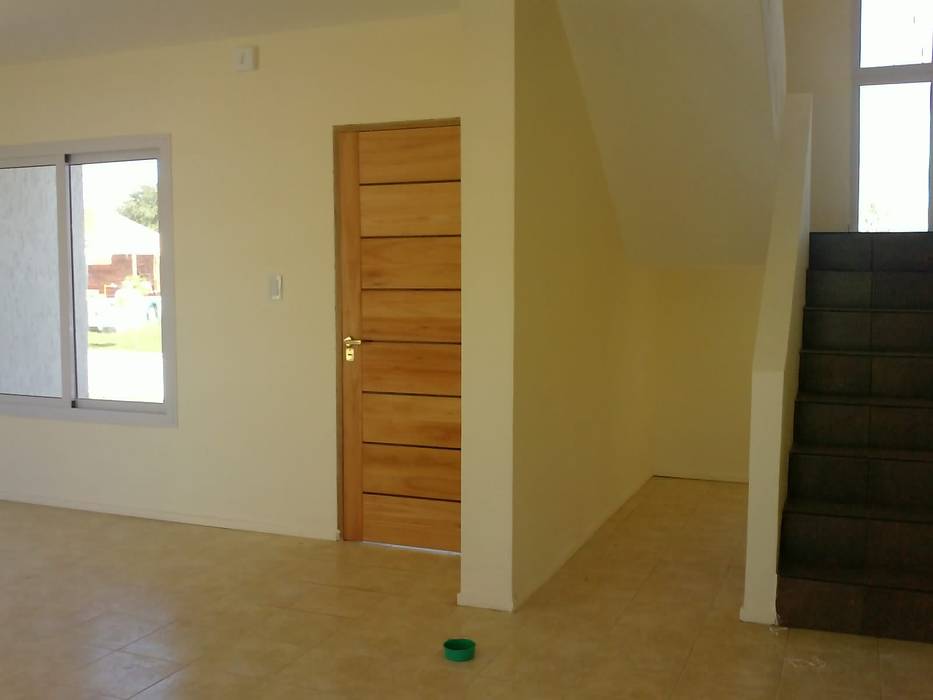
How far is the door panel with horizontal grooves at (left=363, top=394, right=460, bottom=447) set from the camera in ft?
14.1

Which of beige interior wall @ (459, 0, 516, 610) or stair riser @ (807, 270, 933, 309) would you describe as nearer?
beige interior wall @ (459, 0, 516, 610)

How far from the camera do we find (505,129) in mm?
3412

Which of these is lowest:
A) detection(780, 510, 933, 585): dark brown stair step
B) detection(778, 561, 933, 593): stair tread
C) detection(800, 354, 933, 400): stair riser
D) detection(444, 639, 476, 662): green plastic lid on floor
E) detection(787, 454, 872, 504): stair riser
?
detection(444, 639, 476, 662): green plastic lid on floor

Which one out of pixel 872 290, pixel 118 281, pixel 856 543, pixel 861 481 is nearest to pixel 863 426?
pixel 861 481

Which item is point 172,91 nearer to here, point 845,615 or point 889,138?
point 845,615

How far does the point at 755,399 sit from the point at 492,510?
107 cm

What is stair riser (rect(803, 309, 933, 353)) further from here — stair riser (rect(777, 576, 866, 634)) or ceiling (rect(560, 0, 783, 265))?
stair riser (rect(777, 576, 866, 634))

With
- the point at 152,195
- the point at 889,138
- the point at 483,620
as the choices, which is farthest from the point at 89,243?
the point at 889,138

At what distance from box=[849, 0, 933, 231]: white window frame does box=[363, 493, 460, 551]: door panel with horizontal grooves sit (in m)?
3.67

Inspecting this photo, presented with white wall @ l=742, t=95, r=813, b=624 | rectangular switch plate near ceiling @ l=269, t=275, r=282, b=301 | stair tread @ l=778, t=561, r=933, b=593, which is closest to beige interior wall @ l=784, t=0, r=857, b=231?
white wall @ l=742, t=95, r=813, b=624

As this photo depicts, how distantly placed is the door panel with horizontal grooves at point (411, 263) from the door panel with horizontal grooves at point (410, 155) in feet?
0.95

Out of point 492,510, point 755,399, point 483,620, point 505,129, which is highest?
point 505,129

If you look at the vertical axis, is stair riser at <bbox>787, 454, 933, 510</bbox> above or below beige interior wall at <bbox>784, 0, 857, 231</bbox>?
below

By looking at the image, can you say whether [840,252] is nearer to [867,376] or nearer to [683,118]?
[867,376]
